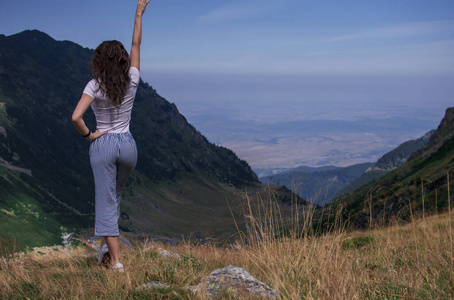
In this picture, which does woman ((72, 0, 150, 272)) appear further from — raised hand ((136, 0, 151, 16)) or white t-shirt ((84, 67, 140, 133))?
raised hand ((136, 0, 151, 16))

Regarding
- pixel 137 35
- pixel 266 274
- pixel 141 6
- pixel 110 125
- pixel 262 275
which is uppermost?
pixel 141 6

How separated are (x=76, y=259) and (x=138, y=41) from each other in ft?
12.8

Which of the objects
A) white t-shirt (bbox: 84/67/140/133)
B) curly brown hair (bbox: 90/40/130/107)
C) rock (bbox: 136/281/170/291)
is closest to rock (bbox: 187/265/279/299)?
rock (bbox: 136/281/170/291)

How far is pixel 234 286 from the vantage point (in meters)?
4.63

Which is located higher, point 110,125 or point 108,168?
point 110,125

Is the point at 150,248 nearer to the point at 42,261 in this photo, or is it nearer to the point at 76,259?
the point at 76,259

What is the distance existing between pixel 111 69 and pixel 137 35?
88cm

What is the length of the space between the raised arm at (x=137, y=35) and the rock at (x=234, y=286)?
3388mm

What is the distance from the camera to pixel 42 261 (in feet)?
24.6

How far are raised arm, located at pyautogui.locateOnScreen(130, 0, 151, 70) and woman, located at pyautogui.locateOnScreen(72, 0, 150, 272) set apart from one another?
0.05ft

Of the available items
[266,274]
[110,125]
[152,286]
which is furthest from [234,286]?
[110,125]

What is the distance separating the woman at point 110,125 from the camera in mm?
5984

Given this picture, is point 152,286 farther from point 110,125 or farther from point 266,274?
point 110,125

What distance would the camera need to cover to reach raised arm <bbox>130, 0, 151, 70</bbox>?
6.36m
